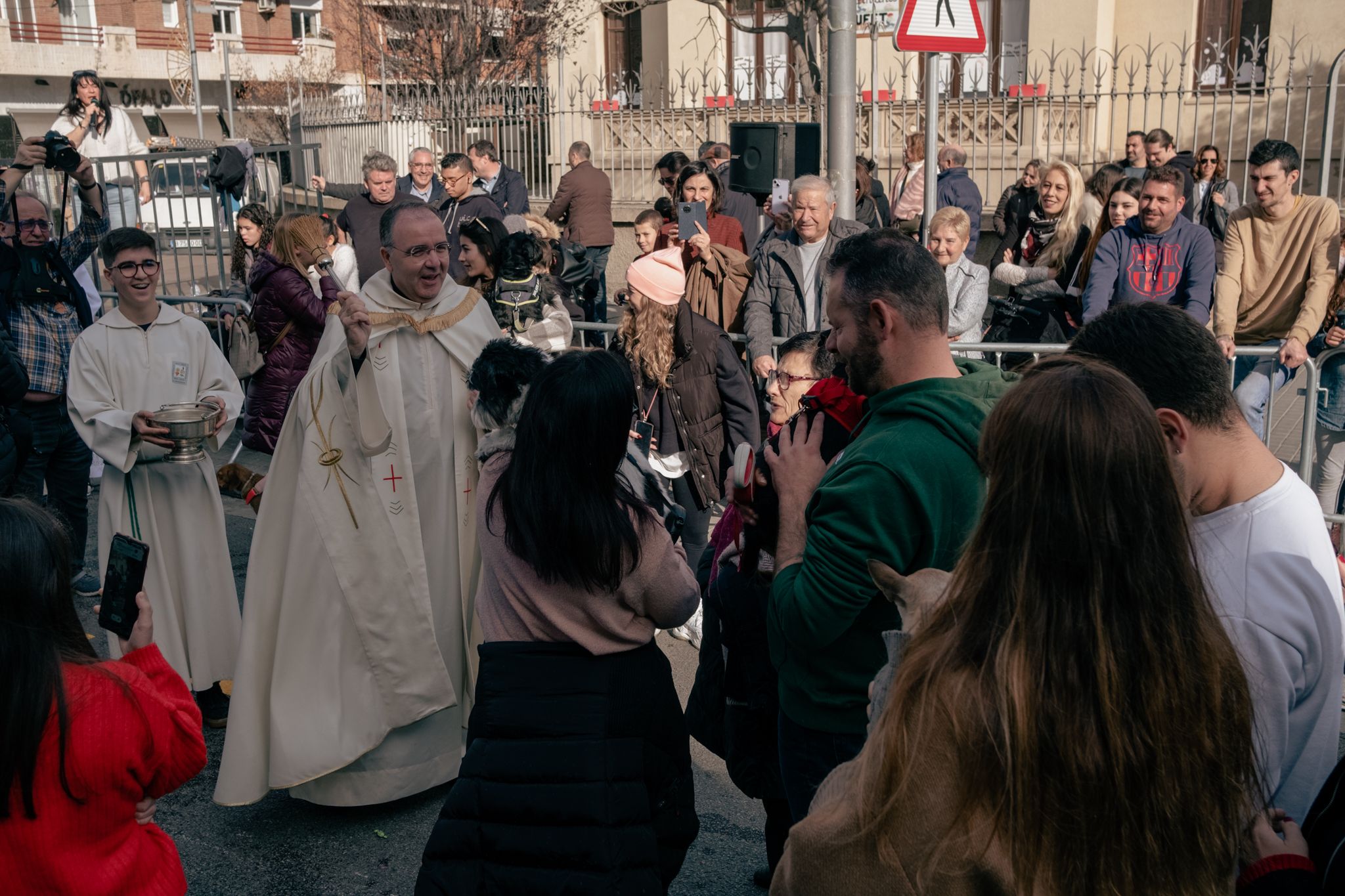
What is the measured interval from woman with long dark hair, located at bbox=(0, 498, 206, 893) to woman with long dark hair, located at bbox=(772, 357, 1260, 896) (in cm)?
153

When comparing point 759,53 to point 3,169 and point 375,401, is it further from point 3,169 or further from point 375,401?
point 375,401

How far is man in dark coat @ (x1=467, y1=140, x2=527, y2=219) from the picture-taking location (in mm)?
12164

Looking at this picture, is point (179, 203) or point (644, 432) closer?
point (644, 432)

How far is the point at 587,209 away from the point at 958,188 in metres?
3.75

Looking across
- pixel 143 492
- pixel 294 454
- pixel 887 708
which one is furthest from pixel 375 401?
pixel 887 708

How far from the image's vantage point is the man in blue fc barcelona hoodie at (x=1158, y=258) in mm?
6664

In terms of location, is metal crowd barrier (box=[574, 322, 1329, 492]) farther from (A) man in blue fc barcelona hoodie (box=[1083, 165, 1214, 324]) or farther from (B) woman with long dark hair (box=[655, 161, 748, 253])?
(B) woman with long dark hair (box=[655, 161, 748, 253])

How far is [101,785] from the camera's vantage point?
2.37 m

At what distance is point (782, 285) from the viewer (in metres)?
6.98

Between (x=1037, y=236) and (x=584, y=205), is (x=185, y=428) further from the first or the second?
(x=584, y=205)

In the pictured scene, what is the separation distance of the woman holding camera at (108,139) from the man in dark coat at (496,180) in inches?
123

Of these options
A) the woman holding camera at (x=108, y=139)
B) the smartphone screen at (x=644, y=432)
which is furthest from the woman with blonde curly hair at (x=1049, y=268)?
the woman holding camera at (x=108, y=139)

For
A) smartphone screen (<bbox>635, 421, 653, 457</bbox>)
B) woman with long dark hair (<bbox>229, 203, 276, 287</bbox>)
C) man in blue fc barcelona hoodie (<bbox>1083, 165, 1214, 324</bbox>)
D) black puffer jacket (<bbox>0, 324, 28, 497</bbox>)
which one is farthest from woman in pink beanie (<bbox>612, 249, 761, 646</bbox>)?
woman with long dark hair (<bbox>229, 203, 276, 287</bbox>)

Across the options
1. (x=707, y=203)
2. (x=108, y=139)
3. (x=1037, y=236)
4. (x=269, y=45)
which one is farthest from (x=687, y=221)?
(x=269, y=45)
